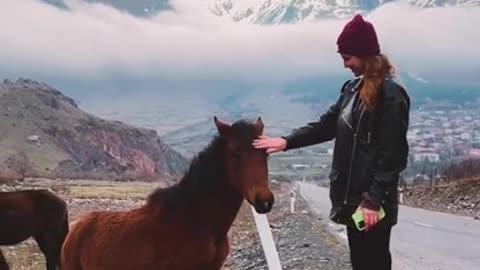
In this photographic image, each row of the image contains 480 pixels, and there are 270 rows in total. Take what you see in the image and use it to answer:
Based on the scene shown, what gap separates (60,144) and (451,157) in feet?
104

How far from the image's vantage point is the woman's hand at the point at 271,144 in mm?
5826

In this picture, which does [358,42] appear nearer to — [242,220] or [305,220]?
[305,220]

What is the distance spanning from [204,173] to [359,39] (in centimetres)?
213

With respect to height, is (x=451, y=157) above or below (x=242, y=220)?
below

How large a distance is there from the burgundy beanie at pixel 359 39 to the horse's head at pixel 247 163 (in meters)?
1.43

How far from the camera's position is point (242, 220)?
2231 centimetres

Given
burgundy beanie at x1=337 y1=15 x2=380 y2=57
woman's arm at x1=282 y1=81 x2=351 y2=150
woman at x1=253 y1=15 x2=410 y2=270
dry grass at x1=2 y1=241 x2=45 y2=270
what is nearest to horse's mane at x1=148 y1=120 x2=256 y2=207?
woman's arm at x1=282 y1=81 x2=351 y2=150

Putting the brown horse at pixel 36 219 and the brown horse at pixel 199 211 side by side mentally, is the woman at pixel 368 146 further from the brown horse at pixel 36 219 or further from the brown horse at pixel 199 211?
the brown horse at pixel 36 219

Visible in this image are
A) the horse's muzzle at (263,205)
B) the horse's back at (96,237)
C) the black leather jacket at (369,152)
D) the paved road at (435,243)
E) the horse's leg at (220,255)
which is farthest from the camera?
the paved road at (435,243)

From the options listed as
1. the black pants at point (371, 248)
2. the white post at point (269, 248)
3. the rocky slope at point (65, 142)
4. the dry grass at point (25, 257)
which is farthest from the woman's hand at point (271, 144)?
the rocky slope at point (65, 142)

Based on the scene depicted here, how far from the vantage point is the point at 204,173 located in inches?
267

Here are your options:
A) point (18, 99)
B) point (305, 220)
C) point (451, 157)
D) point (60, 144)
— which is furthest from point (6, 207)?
point (18, 99)

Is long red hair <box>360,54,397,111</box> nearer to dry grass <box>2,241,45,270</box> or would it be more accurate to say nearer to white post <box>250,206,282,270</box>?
white post <box>250,206,282,270</box>

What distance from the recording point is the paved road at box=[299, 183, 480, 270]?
13.1 metres
